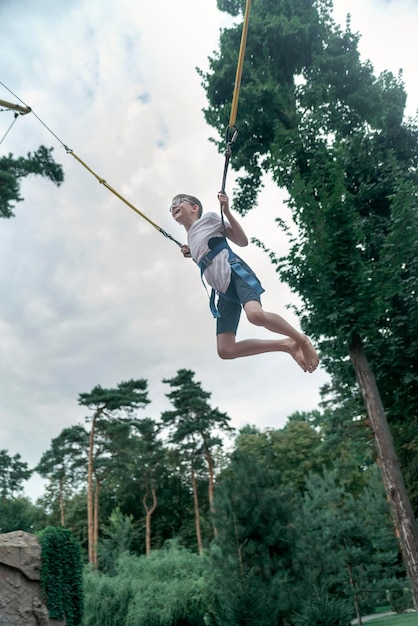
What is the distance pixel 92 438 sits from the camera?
30.2 meters

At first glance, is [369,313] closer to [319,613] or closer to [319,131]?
[319,131]

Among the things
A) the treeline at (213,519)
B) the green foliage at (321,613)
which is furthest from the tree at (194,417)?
the green foliage at (321,613)

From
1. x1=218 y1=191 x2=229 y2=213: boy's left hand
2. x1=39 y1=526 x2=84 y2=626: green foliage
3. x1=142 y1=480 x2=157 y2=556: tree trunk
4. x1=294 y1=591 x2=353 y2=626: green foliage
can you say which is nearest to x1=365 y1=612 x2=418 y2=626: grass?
x1=294 y1=591 x2=353 y2=626: green foliage

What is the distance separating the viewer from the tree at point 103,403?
2950 cm

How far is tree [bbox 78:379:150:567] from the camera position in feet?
96.8

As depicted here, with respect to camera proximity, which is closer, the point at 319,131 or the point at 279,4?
the point at 319,131

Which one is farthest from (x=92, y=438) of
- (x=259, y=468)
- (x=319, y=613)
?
(x=319, y=613)

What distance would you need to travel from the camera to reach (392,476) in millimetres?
9898

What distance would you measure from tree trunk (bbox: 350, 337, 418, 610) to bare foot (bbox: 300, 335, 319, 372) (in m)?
7.05

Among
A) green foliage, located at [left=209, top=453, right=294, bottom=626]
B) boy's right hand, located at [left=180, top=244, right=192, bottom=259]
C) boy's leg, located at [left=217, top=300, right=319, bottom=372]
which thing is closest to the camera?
boy's leg, located at [left=217, top=300, right=319, bottom=372]

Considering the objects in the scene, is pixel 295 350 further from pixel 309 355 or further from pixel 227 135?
pixel 227 135

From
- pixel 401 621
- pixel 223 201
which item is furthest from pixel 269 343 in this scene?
pixel 401 621

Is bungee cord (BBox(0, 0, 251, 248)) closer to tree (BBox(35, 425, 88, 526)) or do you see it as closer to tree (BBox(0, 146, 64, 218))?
tree (BBox(0, 146, 64, 218))

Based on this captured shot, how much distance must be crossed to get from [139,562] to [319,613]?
10741 millimetres
